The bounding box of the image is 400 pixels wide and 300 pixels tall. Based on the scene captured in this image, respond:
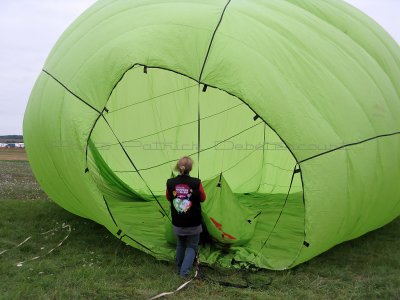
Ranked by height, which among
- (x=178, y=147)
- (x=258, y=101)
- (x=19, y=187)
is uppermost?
(x=258, y=101)

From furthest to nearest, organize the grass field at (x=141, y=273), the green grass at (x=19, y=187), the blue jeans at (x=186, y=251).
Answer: the green grass at (x=19, y=187) < the blue jeans at (x=186, y=251) < the grass field at (x=141, y=273)

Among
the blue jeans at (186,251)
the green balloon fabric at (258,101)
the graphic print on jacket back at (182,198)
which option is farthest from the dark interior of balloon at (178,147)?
the graphic print on jacket back at (182,198)

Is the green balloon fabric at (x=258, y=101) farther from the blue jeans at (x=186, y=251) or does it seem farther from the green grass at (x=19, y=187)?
the green grass at (x=19, y=187)

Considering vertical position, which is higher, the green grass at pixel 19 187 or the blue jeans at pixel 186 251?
the green grass at pixel 19 187

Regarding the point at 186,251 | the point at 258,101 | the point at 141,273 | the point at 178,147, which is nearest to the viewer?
the point at 258,101

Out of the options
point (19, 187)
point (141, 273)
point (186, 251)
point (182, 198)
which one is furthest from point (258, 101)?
point (19, 187)

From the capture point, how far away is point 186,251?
4.52 meters

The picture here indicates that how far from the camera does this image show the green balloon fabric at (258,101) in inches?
167

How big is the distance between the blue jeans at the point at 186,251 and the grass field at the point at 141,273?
0.36 ft

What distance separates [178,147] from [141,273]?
144 inches

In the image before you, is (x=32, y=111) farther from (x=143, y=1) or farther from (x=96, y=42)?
(x=143, y=1)

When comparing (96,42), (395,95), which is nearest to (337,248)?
(395,95)

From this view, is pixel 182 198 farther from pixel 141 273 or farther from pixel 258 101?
pixel 258 101

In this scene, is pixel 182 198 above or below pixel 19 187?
above
